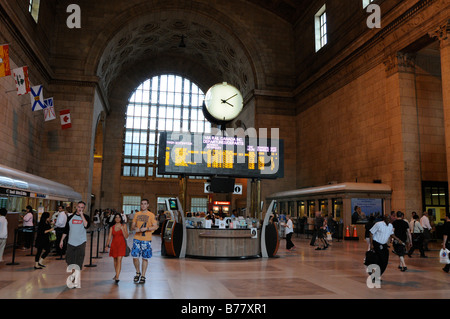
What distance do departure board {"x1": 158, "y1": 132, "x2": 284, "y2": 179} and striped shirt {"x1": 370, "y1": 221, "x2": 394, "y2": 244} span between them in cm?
528

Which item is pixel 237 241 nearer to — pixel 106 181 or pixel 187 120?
pixel 106 181

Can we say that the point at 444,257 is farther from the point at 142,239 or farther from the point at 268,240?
the point at 142,239

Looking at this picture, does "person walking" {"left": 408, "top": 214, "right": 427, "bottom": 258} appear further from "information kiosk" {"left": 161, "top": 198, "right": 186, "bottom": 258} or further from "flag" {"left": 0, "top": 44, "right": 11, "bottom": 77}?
"flag" {"left": 0, "top": 44, "right": 11, "bottom": 77}

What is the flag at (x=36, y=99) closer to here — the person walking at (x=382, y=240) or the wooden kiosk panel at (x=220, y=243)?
the wooden kiosk panel at (x=220, y=243)

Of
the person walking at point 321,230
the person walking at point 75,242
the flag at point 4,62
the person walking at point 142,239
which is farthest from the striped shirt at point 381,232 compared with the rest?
the flag at point 4,62

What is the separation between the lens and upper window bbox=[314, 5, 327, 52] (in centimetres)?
2559

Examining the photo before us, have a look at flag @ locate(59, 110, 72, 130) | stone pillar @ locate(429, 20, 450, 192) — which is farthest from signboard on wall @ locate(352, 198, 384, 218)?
flag @ locate(59, 110, 72, 130)

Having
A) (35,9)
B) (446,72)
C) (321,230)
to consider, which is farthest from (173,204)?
(35,9)

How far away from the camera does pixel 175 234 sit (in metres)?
11.8

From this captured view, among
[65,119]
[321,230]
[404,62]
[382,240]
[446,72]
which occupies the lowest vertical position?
[321,230]

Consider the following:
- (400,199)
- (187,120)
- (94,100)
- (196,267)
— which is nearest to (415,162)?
(400,199)

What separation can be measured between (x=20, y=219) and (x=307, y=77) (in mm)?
20600

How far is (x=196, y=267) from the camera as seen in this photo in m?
9.59

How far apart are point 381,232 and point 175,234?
255 inches
